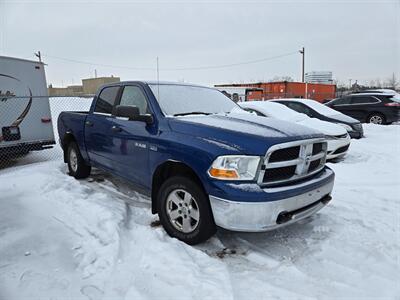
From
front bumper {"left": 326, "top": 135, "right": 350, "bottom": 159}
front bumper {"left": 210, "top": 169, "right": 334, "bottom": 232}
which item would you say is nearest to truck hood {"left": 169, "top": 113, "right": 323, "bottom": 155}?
front bumper {"left": 210, "top": 169, "right": 334, "bottom": 232}

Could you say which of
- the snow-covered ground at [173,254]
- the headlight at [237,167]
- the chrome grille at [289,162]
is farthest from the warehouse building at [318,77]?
the headlight at [237,167]

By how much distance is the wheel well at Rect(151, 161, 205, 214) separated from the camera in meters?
3.46

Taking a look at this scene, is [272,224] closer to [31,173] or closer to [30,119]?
[31,173]

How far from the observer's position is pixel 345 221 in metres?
4.10

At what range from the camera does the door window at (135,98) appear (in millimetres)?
4227

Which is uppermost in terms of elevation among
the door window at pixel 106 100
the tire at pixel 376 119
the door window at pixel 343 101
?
the door window at pixel 106 100

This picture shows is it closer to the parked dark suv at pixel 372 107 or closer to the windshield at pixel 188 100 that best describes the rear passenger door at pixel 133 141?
the windshield at pixel 188 100

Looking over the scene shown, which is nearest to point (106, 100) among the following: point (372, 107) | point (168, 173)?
point (168, 173)

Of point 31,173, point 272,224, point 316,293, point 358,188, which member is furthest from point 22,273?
point 358,188

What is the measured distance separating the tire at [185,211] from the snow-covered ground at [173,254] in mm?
151

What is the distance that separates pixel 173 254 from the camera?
3.25 metres

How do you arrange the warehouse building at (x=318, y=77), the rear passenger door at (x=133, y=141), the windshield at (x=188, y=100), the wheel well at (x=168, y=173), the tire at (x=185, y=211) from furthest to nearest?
1. the warehouse building at (x=318, y=77)
2. the windshield at (x=188, y=100)
3. the rear passenger door at (x=133, y=141)
4. the wheel well at (x=168, y=173)
5. the tire at (x=185, y=211)

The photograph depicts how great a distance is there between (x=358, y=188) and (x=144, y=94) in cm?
385

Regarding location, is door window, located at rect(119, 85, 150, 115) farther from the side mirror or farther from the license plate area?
the license plate area
